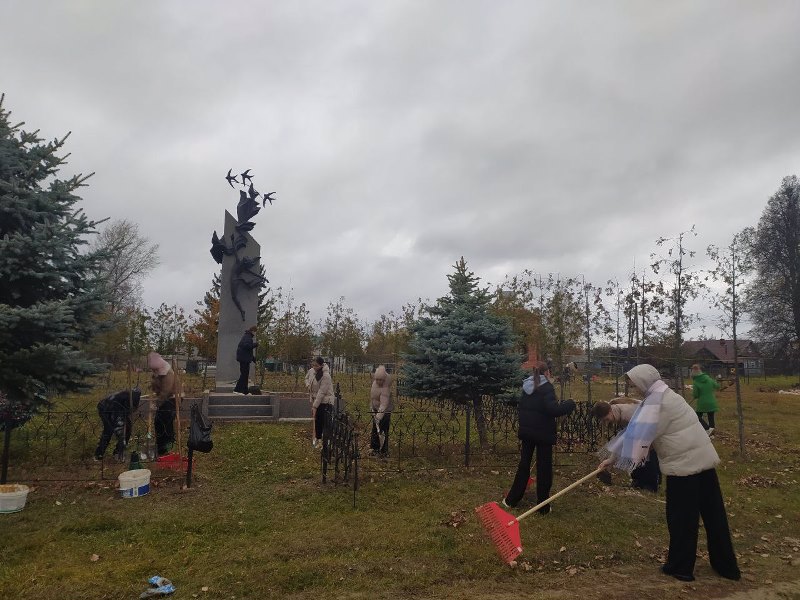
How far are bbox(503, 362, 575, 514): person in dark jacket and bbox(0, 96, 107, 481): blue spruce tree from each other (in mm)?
5568

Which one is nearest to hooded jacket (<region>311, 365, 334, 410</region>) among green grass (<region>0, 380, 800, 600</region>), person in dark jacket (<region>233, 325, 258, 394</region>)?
green grass (<region>0, 380, 800, 600</region>)

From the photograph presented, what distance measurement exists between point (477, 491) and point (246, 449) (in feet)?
13.7

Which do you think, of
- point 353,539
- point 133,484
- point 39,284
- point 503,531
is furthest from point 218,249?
point 503,531

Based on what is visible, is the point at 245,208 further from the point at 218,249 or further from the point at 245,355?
the point at 245,355

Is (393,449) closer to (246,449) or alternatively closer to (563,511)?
(246,449)

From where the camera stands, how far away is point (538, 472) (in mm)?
5590

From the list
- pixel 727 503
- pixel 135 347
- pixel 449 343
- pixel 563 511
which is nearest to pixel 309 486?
pixel 563 511

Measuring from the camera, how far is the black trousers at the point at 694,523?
164 inches

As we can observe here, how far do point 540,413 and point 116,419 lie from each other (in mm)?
A: 5975

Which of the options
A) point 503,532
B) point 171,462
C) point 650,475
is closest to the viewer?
point 503,532

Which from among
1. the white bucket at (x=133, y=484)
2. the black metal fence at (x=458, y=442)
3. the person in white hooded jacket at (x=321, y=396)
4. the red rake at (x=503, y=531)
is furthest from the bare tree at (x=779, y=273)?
the white bucket at (x=133, y=484)

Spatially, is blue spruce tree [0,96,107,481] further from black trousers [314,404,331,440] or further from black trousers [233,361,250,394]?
black trousers [233,361,250,394]

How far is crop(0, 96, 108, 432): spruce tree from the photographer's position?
245 inches

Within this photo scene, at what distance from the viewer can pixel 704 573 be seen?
431cm
